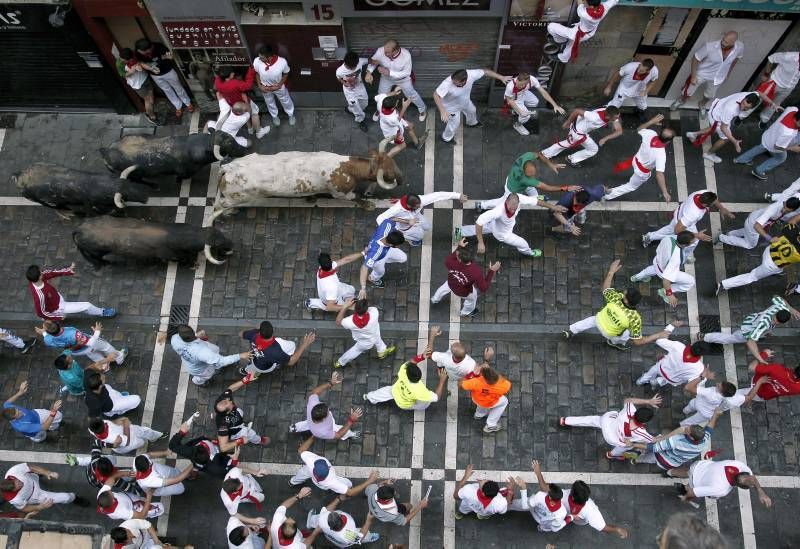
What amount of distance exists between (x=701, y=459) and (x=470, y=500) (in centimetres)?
391

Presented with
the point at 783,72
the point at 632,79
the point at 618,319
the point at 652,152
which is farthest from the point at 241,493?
the point at 783,72

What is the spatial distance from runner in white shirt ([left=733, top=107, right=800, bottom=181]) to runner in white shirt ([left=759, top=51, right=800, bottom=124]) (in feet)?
1.65

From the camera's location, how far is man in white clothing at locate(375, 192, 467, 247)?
10.9 m

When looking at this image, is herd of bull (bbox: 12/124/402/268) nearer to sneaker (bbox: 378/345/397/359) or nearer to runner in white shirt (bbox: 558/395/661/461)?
sneaker (bbox: 378/345/397/359)

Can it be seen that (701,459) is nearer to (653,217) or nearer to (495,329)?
(495,329)

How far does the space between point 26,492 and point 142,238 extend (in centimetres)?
476

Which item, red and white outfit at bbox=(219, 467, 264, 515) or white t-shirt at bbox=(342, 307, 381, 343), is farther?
white t-shirt at bbox=(342, 307, 381, 343)

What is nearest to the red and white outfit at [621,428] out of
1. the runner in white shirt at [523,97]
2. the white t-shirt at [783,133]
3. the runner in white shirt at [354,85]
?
the runner in white shirt at [523,97]

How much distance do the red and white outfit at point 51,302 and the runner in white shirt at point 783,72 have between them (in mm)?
14208

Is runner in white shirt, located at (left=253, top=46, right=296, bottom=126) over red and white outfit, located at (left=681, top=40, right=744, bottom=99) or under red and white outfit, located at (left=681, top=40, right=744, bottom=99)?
under

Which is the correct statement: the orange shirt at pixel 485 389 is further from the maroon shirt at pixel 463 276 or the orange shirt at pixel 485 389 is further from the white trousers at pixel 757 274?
the white trousers at pixel 757 274

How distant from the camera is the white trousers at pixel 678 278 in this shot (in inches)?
428

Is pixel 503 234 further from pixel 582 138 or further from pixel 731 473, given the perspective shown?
pixel 731 473

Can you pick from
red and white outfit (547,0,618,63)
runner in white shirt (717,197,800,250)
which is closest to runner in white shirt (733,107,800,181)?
runner in white shirt (717,197,800,250)
